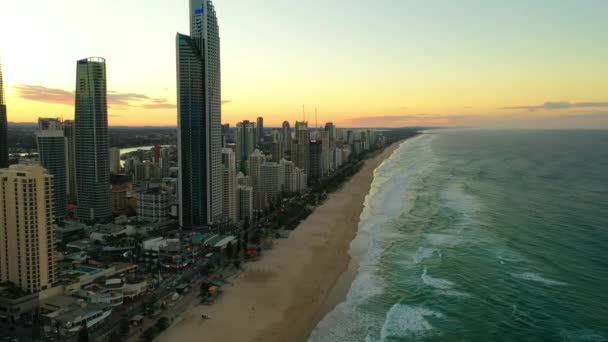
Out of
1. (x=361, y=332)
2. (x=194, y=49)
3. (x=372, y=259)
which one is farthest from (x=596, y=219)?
(x=194, y=49)

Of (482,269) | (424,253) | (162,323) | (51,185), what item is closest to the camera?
(162,323)

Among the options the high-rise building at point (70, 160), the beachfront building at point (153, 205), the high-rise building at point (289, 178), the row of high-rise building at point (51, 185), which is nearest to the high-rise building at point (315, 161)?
the high-rise building at point (289, 178)

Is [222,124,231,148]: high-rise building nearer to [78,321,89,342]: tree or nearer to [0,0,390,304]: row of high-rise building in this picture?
[0,0,390,304]: row of high-rise building

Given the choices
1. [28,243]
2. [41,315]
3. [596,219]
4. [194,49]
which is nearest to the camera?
[41,315]

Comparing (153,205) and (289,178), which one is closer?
(153,205)

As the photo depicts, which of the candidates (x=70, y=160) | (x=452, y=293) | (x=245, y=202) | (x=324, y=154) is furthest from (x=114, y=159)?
(x=452, y=293)

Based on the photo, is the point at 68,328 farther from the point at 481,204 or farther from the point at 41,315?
the point at 481,204

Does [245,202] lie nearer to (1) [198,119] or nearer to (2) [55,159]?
(1) [198,119]
